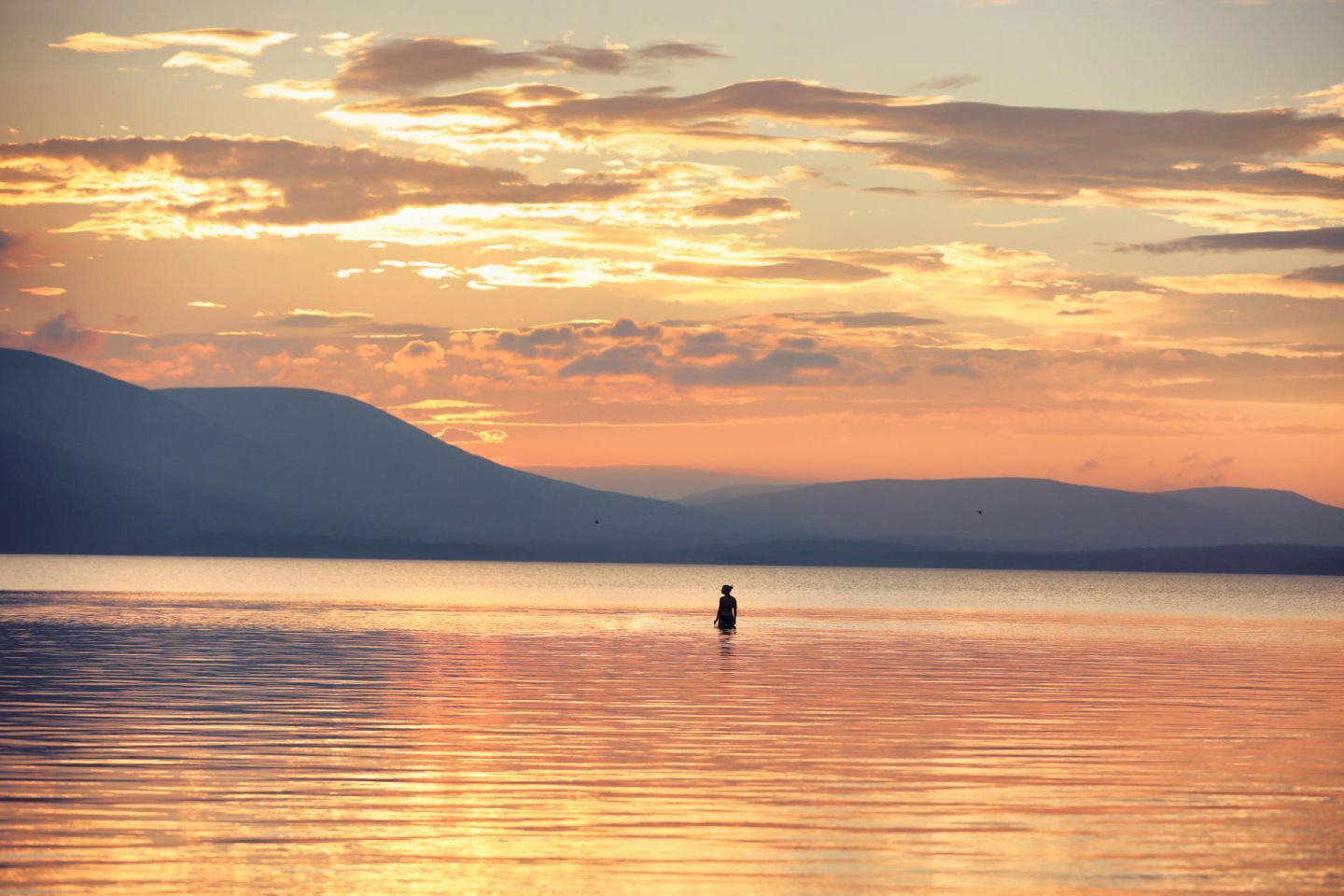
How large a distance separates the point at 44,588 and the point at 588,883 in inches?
4499

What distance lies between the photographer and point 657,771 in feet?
76.7

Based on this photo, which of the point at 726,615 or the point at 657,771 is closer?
the point at 657,771

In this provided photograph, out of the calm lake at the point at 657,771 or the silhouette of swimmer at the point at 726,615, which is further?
the silhouette of swimmer at the point at 726,615

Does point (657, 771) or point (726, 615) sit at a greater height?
point (657, 771)

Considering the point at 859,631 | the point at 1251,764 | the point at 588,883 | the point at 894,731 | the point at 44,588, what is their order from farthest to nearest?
the point at 44,588 → the point at 859,631 → the point at 894,731 → the point at 1251,764 → the point at 588,883

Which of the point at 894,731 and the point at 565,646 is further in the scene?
the point at 565,646

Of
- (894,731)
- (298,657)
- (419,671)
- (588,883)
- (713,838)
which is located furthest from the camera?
(298,657)

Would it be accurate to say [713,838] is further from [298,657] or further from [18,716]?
[298,657]

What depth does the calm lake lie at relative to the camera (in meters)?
16.5

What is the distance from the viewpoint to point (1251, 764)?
25156 millimetres

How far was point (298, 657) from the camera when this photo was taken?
47.4 metres

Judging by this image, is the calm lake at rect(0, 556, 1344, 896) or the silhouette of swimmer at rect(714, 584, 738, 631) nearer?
the calm lake at rect(0, 556, 1344, 896)

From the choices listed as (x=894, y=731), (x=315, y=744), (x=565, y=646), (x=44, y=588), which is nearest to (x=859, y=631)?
(x=565, y=646)

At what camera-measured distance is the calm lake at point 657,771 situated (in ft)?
54.3
